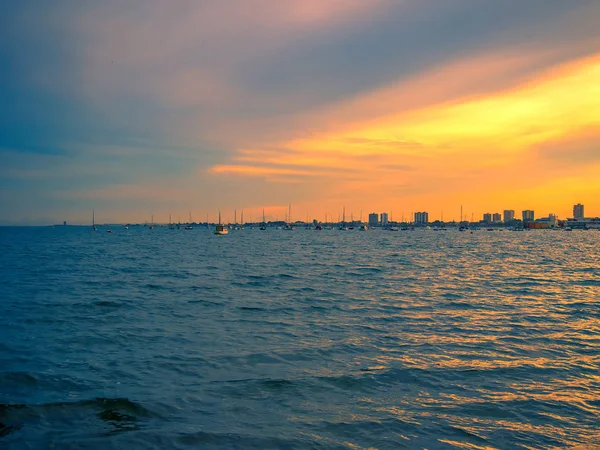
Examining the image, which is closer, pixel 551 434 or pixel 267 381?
pixel 551 434

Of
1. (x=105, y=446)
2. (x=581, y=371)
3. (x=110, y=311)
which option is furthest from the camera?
(x=110, y=311)

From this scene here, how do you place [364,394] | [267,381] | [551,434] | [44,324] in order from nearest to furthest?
[551,434] → [364,394] → [267,381] → [44,324]

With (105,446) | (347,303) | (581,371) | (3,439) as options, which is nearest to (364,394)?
(105,446)

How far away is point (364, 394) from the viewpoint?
12812 mm

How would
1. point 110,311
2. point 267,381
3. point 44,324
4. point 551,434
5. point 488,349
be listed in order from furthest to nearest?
point 110,311 → point 44,324 → point 488,349 → point 267,381 → point 551,434

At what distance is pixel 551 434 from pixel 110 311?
23.7 meters

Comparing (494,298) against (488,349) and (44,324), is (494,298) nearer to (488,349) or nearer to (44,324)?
(488,349)

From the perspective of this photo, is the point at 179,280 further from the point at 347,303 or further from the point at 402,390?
the point at 402,390

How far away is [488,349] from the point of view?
1766 centimetres

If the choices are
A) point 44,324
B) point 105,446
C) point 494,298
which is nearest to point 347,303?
point 494,298

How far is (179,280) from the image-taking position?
4169cm

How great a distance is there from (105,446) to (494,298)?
1127 inches

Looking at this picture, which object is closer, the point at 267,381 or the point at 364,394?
the point at 364,394

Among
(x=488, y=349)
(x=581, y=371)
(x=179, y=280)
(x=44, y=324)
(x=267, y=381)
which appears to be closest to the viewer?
(x=267, y=381)
